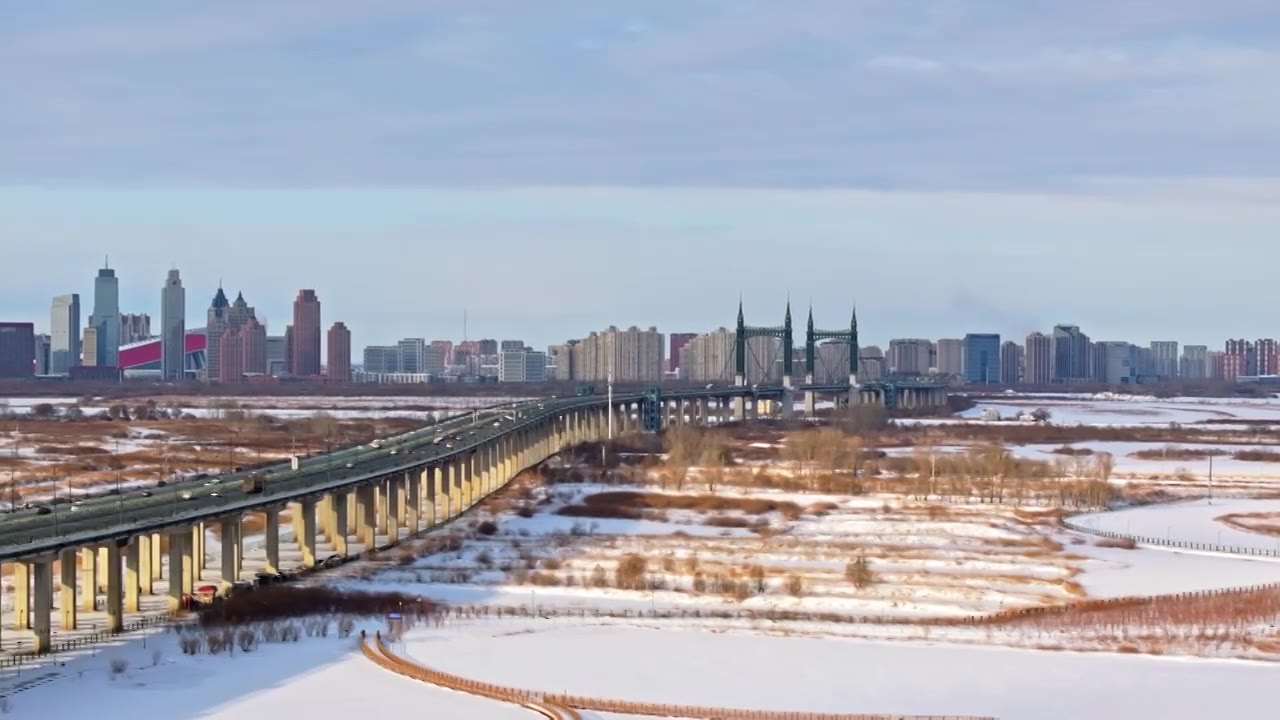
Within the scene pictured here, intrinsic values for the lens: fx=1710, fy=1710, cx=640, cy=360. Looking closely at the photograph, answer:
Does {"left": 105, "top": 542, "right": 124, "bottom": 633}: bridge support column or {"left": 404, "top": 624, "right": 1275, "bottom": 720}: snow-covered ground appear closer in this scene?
{"left": 404, "top": 624, "right": 1275, "bottom": 720}: snow-covered ground

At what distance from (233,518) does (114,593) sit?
25.8ft

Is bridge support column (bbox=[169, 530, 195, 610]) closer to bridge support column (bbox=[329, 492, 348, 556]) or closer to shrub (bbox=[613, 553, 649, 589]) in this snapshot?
bridge support column (bbox=[329, 492, 348, 556])

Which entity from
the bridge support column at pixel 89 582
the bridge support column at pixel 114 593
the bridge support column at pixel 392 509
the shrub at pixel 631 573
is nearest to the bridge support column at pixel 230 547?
the bridge support column at pixel 89 582

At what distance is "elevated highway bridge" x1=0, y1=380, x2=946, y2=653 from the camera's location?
143 ft

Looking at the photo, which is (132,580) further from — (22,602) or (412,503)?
(412,503)

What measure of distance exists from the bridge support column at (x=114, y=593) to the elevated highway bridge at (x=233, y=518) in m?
0.04

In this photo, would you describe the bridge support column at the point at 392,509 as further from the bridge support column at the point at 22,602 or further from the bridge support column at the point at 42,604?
the bridge support column at the point at 42,604

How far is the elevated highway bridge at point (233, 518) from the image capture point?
43.4 metres

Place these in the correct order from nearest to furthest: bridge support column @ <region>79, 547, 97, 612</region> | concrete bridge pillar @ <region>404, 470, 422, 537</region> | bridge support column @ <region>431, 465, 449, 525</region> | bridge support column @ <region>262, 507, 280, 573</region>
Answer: bridge support column @ <region>79, 547, 97, 612</region>
bridge support column @ <region>262, 507, 280, 573</region>
concrete bridge pillar @ <region>404, 470, 422, 537</region>
bridge support column @ <region>431, 465, 449, 525</region>

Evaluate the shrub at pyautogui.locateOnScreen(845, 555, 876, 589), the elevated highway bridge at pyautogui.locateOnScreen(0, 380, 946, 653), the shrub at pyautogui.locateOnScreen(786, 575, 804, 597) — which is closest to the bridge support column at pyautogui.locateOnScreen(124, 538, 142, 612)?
the elevated highway bridge at pyautogui.locateOnScreen(0, 380, 946, 653)

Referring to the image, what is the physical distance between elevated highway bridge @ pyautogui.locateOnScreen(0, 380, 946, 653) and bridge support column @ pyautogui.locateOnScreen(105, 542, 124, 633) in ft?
0.12

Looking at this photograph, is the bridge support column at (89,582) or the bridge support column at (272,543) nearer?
the bridge support column at (89,582)

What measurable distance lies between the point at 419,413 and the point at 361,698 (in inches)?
6158

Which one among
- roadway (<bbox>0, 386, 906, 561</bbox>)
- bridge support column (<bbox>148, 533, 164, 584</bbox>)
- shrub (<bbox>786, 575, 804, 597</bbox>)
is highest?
roadway (<bbox>0, 386, 906, 561</bbox>)
